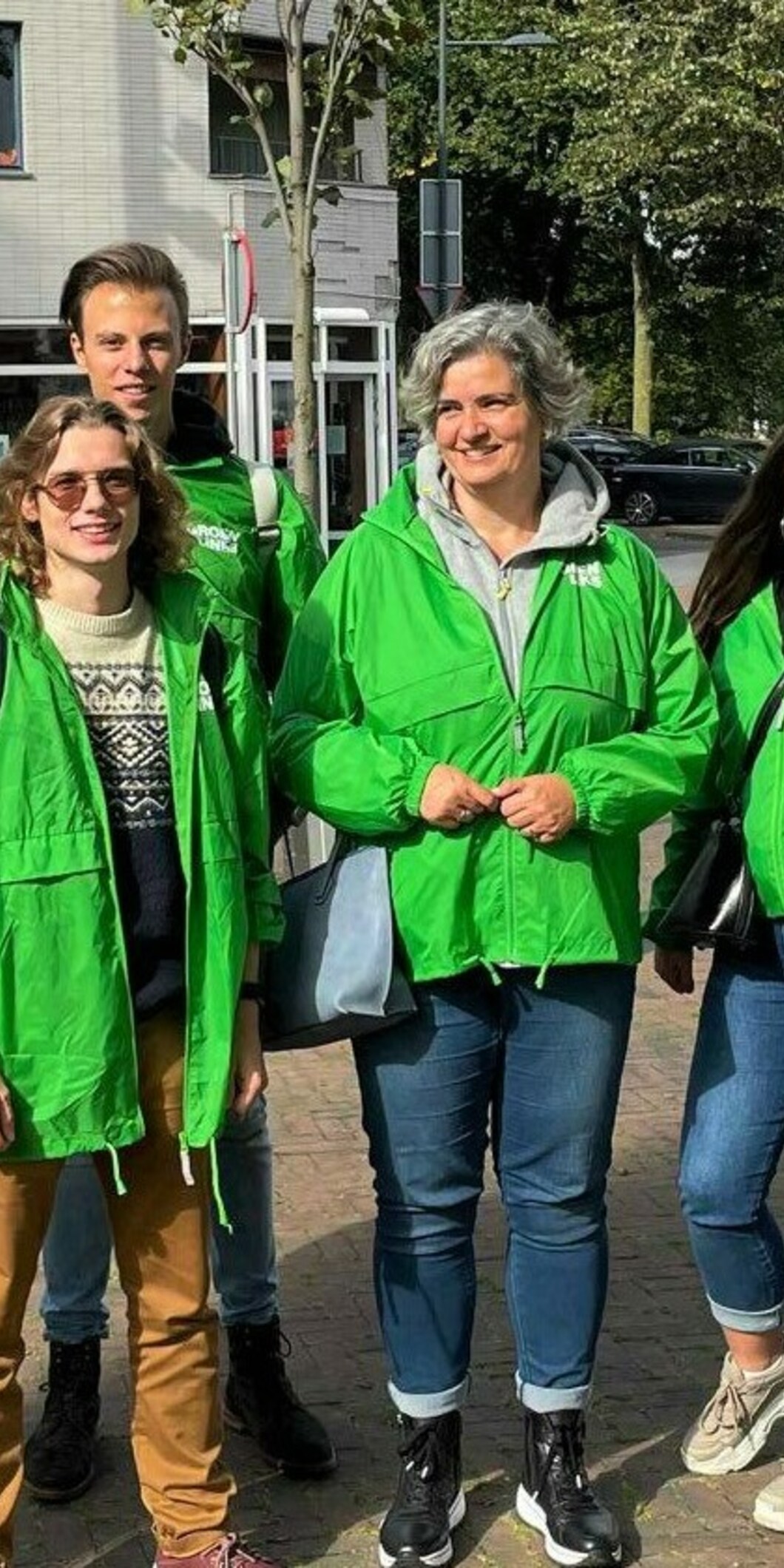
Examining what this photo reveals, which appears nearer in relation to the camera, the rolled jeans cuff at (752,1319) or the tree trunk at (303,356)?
the rolled jeans cuff at (752,1319)

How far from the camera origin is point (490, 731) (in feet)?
11.5

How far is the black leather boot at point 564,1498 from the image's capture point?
3.64 metres

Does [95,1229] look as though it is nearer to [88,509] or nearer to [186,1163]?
[186,1163]

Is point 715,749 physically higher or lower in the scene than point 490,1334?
higher

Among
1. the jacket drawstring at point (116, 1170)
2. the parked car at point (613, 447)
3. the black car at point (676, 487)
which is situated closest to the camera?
the jacket drawstring at point (116, 1170)

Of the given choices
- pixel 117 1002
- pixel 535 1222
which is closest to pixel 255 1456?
pixel 535 1222

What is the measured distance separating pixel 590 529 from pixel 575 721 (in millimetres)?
327

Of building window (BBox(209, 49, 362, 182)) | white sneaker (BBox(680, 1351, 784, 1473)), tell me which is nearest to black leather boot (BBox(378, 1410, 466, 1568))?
white sneaker (BBox(680, 1351, 784, 1473))

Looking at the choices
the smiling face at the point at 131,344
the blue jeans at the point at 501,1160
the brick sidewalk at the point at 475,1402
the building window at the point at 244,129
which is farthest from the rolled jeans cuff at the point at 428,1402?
the building window at the point at 244,129

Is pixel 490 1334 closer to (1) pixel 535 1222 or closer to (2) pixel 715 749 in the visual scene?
(1) pixel 535 1222

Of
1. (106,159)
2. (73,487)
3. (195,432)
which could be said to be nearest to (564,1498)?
(73,487)

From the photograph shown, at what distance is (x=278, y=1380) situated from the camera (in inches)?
162

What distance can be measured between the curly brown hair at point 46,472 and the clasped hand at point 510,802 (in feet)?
1.77

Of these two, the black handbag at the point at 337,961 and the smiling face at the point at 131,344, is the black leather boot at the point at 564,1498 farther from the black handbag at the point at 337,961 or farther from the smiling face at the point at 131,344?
the smiling face at the point at 131,344
